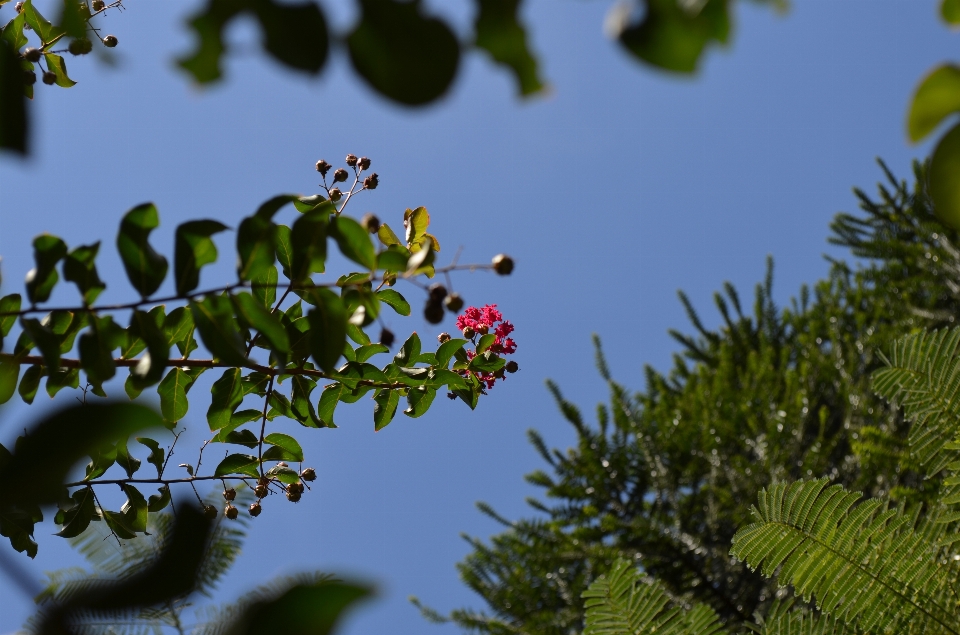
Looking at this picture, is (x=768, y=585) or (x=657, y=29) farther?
(x=768, y=585)

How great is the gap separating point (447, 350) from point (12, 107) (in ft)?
2.79

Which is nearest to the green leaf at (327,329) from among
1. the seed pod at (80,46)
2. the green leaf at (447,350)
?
the green leaf at (447,350)

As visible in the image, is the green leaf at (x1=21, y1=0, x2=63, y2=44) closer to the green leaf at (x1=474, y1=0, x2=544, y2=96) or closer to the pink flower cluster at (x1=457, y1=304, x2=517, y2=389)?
the pink flower cluster at (x1=457, y1=304, x2=517, y2=389)

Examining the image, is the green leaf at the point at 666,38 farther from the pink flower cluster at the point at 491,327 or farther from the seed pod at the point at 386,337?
the pink flower cluster at the point at 491,327

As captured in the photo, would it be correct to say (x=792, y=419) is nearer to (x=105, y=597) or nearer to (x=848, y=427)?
(x=848, y=427)

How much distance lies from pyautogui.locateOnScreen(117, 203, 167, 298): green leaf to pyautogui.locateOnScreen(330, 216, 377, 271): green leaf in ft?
0.67

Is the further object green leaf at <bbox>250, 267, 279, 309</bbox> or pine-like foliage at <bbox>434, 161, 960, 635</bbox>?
pine-like foliage at <bbox>434, 161, 960, 635</bbox>

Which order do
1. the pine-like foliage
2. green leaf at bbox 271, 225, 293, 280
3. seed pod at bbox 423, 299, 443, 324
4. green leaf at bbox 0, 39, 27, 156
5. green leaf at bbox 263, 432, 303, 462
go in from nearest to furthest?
green leaf at bbox 0, 39, 27, 156, seed pod at bbox 423, 299, 443, 324, green leaf at bbox 271, 225, 293, 280, green leaf at bbox 263, 432, 303, 462, the pine-like foliage

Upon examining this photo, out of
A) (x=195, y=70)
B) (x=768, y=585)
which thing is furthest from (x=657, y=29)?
(x=768, y=585)

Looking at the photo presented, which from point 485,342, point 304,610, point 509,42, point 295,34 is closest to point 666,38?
point 509,42

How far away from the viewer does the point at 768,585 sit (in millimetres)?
4188

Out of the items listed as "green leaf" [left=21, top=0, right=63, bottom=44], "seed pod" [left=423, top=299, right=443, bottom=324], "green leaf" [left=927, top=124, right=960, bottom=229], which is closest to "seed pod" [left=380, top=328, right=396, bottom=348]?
"seed pod" [left=423, top=299, right=443, bottom=324]

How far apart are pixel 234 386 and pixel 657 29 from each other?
1.02 m

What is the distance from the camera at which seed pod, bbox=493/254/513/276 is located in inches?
35.0
